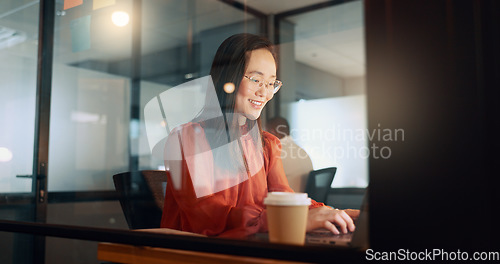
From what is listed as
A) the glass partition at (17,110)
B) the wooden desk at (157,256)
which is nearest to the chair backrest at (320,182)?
the wooden desk at (157,256)

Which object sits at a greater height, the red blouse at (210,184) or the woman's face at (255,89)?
the woman's face at (255,89)

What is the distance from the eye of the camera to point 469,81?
25.7 inches

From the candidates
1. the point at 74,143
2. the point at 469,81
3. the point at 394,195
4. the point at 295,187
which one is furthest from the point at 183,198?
the point at 74,143

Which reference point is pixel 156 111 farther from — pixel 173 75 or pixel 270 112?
pixel 173 75

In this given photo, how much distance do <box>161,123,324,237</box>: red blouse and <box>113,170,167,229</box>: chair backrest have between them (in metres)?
0.16

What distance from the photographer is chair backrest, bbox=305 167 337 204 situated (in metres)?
1.23

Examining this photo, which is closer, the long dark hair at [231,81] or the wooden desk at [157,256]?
the wooden desk at [157,256]

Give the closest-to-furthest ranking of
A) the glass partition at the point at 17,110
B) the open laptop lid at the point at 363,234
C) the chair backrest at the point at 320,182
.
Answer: the open laptop lid at the point at 363,234 < the chair backrest at the point at 320,182 < the glass partition at the point at 17,110

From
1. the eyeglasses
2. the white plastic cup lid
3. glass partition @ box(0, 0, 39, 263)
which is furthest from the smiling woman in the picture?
glass partition @ box(0, 0, 39, 263)

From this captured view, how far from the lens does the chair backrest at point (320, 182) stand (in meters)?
1.23

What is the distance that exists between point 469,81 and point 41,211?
229 cm

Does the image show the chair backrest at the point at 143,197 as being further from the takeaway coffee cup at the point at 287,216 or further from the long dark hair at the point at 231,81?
the takeaway coffee cup at the point at 287,216

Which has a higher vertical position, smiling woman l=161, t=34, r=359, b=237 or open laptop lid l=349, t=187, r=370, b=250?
smiling woman l=161, t=34, r=359, b=237

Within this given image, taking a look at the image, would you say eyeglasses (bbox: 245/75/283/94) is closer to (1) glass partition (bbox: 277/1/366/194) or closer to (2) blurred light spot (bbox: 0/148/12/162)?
(1) glass partition (bbox: 277/1/366/194)
